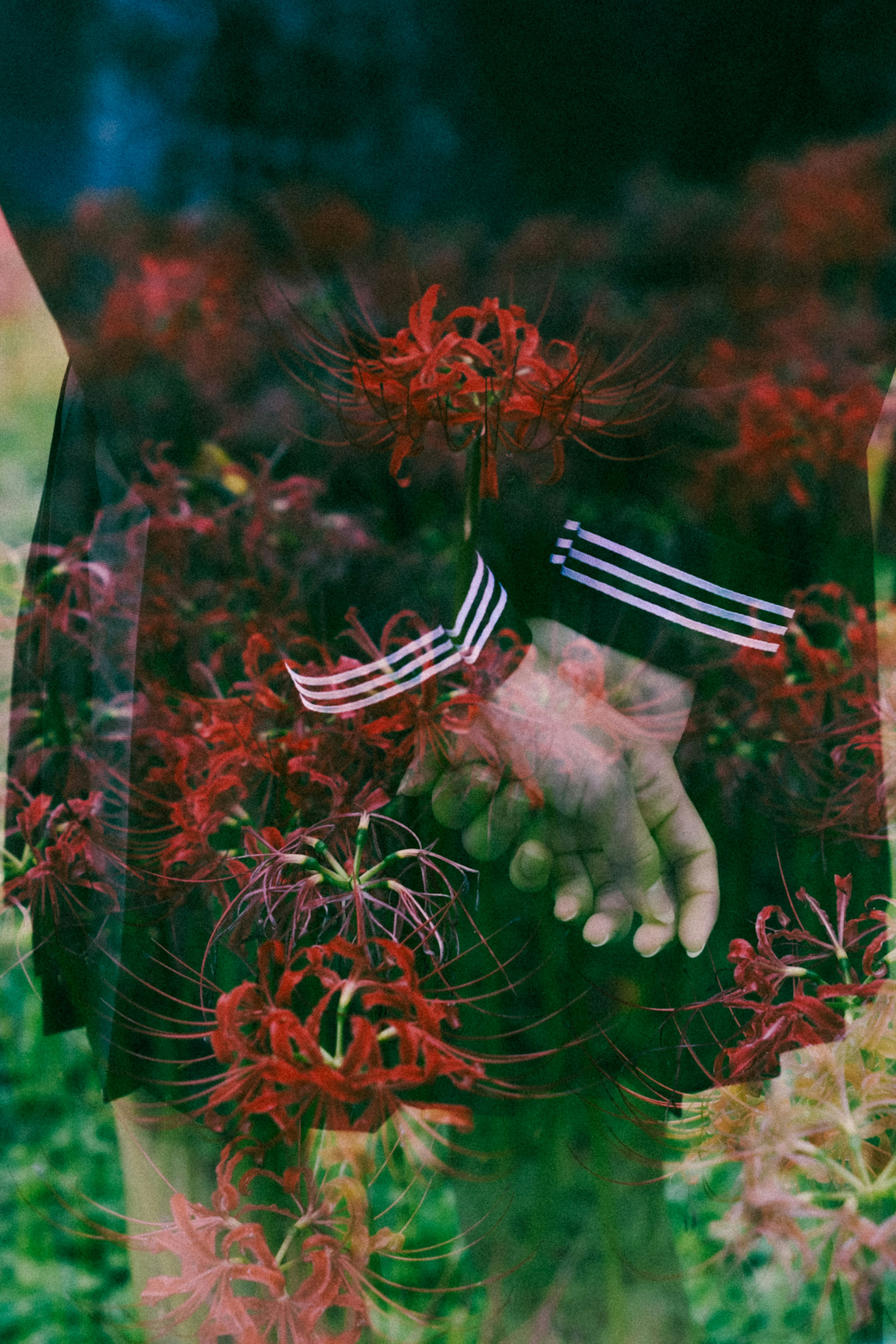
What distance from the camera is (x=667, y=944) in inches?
28.0

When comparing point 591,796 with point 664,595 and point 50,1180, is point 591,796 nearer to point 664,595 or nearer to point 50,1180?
point 664,595

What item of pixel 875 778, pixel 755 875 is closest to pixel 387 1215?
pixel 755 875

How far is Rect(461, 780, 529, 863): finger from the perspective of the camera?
0.71 metres

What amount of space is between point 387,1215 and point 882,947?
0.41 metres

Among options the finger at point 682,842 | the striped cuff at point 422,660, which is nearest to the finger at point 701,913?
the finger at point 682,842

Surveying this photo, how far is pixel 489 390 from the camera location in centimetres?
71

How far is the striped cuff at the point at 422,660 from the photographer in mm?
709

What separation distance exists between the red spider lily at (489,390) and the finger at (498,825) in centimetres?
22

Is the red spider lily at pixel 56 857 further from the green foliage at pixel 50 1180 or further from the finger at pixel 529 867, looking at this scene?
the finger at pixel 529 867

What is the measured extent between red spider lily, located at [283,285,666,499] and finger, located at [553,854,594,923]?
27cm

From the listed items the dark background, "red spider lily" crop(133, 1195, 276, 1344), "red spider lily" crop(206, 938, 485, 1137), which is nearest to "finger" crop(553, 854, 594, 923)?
"red spider lily" crop(206, 938, 485, 1137)

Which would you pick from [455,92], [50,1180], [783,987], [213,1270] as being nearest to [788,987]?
[783,987]

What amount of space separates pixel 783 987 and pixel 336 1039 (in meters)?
0.32
